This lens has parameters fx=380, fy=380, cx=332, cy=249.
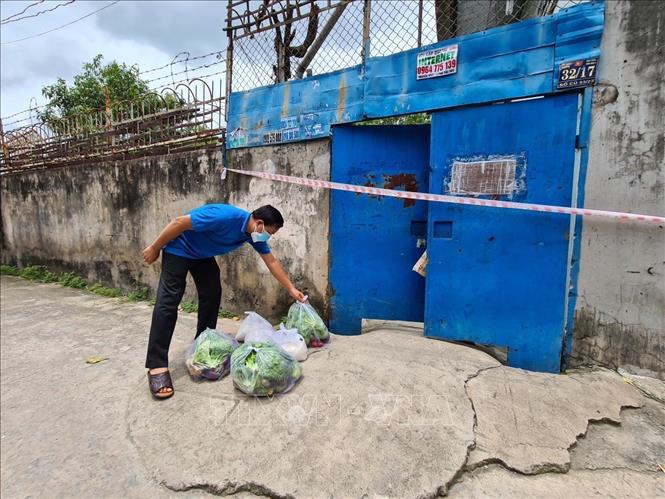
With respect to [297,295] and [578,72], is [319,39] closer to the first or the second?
[578,72]

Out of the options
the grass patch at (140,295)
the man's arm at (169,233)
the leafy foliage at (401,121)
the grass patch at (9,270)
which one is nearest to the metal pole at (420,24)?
the leafy foliage at (401,121)

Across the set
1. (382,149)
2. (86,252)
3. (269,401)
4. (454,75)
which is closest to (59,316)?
(86,252)

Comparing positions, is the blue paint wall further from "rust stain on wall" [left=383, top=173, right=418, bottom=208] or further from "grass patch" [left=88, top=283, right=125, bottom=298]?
"grass patch" [left=88, top=283, right=125, bottom=298]

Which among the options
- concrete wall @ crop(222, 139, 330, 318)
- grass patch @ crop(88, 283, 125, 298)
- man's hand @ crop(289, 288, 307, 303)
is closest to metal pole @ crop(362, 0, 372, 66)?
concrete wall @ crop(222, 139, 330, 318)

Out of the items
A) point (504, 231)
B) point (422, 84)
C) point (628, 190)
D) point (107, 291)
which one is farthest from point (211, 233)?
point (107, 291)

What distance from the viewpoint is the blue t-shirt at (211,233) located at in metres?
2.50

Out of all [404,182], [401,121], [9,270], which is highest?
[401,121]

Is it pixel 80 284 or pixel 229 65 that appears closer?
pixel 229 65

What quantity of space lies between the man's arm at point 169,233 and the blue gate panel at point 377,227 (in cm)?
139

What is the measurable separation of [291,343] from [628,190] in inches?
94.0

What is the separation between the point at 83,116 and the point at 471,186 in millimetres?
6422

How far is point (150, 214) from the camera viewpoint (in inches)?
203

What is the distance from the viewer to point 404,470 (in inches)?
68.7

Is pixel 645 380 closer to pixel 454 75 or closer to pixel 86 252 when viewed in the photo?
pixel 454 75
